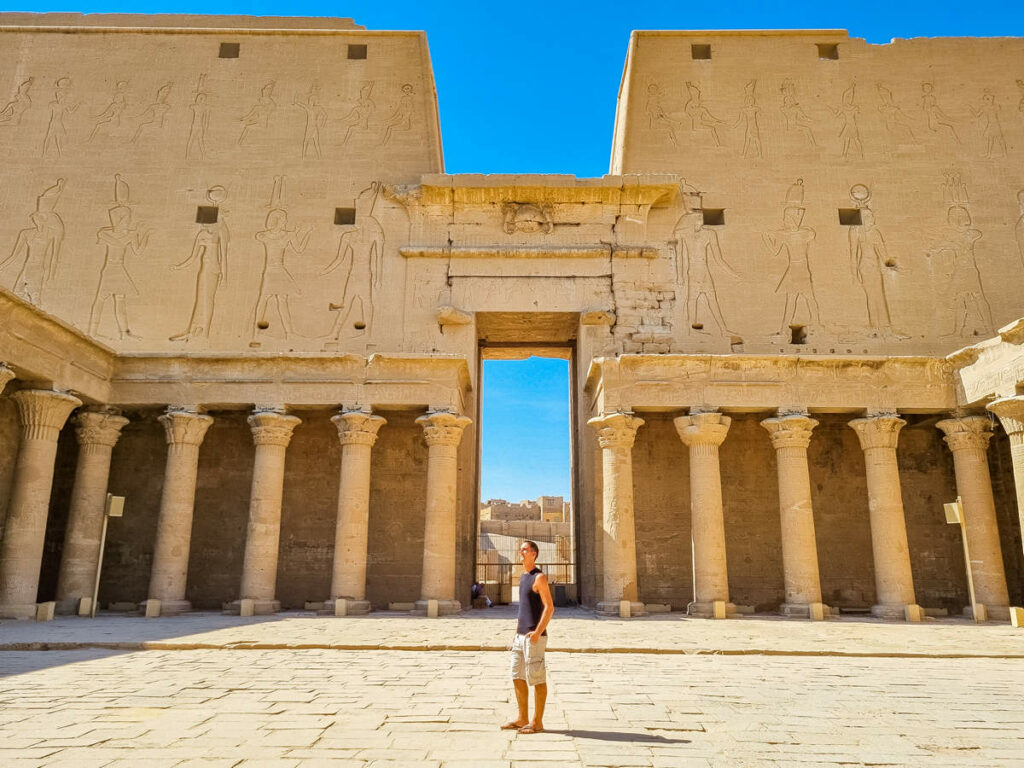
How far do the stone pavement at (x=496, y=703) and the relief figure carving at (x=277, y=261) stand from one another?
31.6 ft

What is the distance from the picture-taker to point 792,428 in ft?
46.9

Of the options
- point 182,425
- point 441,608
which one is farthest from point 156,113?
point 441,608

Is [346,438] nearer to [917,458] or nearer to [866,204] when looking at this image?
[917,458]

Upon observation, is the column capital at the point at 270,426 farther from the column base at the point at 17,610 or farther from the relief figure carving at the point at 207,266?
the column base at the point at 17,610

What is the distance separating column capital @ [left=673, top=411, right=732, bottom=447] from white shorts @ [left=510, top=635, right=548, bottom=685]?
9899 mm

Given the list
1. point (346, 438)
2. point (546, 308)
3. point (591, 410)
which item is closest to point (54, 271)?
point (346, 438)

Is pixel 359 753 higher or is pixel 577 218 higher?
pixel 577 218

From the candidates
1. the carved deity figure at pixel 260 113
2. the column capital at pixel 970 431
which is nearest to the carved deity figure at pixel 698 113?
the column capital at pixel 970 431

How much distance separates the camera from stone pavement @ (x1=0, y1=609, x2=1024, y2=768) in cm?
440

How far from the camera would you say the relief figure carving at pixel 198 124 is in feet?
64.3

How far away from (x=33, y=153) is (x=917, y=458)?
938 inches

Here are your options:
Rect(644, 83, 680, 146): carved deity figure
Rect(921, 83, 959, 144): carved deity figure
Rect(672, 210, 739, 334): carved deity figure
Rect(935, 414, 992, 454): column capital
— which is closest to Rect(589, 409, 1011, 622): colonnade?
Rect(935, 414, 992, 454): column capital

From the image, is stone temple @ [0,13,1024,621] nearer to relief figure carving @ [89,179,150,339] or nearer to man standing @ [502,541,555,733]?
relief figure carving @ [89,179,150,339]

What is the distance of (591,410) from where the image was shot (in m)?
16.9
